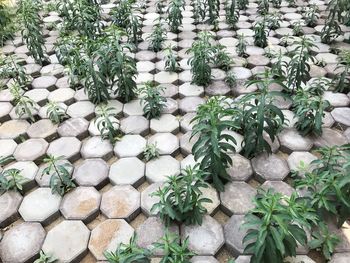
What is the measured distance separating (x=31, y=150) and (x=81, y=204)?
82 cm

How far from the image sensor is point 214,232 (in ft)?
7.25

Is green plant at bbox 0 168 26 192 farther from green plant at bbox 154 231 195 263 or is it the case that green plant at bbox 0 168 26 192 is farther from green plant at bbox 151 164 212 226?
green plant at bbox 154 231 195 263

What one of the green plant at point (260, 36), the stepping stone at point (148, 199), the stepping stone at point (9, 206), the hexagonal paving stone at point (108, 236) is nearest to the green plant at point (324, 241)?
the stepping stone at point (148, 199)

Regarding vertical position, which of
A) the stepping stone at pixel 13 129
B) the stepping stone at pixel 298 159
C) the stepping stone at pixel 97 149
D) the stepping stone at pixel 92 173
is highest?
the stepping stone at pixel 13 129

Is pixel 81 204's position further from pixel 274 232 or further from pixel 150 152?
pixel 274 232

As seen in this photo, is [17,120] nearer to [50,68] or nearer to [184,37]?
[50,68]

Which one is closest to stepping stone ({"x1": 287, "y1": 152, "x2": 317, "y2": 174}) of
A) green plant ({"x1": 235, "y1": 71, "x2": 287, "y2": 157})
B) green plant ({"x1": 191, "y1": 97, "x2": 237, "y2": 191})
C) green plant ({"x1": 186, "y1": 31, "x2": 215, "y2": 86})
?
green plant ({"x1": 235, "y1": 71, "x2": 287, "y2": 157})

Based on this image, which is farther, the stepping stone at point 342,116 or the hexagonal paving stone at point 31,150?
the stepping stone at point 342,116

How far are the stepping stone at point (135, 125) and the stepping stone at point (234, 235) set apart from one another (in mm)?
1177

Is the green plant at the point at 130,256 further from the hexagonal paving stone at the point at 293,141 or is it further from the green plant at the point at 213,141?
the hexagonal paving stone at the point at 293,141

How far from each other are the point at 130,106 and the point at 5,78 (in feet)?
5.23

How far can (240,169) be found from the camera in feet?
8.62

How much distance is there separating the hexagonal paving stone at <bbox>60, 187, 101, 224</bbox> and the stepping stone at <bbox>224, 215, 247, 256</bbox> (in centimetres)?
93

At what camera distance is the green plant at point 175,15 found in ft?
14.2
